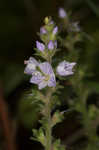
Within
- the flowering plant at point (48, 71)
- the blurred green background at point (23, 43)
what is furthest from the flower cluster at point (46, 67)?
the blurred green background at point (23, 43)

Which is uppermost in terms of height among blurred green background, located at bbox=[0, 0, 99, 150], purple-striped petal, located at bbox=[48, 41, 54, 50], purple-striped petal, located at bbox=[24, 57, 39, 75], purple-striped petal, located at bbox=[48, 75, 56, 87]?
blurred green background, located at bbox=[0, 0, 99, 150]

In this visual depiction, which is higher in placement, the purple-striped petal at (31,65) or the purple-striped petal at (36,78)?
the purple-striped petal at (31,65)

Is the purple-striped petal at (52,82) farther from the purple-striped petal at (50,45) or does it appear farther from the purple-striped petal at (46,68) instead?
the purple-striped petal at (50,45)

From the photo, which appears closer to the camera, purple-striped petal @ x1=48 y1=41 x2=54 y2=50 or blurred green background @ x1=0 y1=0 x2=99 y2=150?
purple-striped petal @ x1=48 y1=41 x2=54 y2=50

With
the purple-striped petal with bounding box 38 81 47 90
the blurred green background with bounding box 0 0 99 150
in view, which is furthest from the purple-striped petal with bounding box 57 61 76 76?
the blurred green background with bounding box 0 0 99 150

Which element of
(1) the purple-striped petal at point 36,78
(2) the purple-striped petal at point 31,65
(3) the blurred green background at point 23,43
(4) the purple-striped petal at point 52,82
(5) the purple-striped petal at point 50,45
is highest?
(3) the blurred green background at point 23,43

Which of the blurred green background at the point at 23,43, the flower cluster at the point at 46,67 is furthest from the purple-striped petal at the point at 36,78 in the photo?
the blurred green background at the point at 23,43

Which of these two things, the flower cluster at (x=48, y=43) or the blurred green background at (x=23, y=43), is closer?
the flower cluster at (x=48, y=43)

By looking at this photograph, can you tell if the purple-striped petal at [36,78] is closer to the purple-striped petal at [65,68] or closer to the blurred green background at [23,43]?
the purple-striped petal at [65,68]

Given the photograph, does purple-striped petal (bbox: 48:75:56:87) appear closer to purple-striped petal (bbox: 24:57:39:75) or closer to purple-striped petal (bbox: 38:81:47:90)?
purple-striped petal (bbox: 38:81:47:90)
